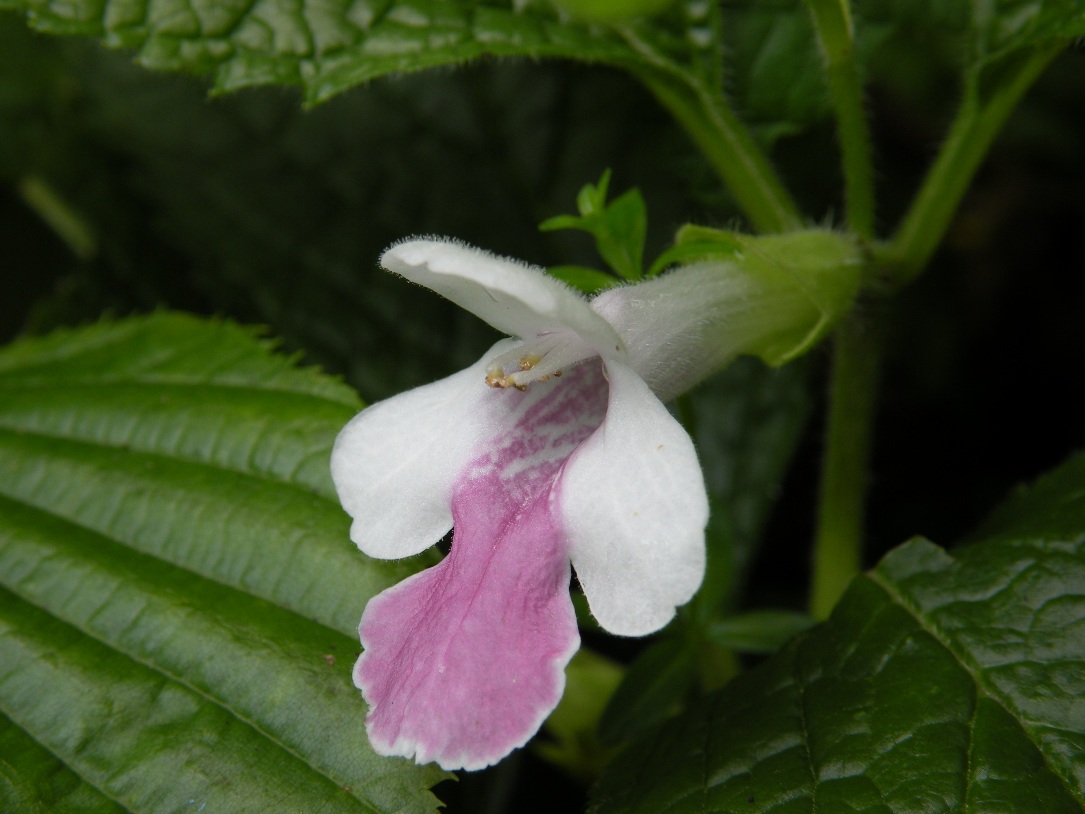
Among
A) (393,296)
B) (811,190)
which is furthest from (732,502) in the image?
(393,296)

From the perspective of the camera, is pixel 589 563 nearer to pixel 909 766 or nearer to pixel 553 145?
pixel 909 766

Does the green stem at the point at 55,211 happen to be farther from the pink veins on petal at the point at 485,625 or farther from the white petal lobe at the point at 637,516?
the white petal lobe at the point at 637,516

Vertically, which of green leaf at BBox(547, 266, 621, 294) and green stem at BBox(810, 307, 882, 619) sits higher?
green leaf at BBox(547, 266, 621, 294)

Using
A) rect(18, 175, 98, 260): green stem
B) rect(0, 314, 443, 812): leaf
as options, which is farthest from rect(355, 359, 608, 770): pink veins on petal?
A: rect(18, 175, 98, 260): green stem

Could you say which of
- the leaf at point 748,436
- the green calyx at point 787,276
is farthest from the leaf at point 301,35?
the leaf at point 748,436

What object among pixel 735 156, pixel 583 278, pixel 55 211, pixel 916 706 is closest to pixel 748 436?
pixel 735 156

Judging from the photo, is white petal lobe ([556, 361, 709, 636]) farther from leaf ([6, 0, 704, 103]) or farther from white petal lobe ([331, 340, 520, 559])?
leaf ([6, 0, 704, 103])
